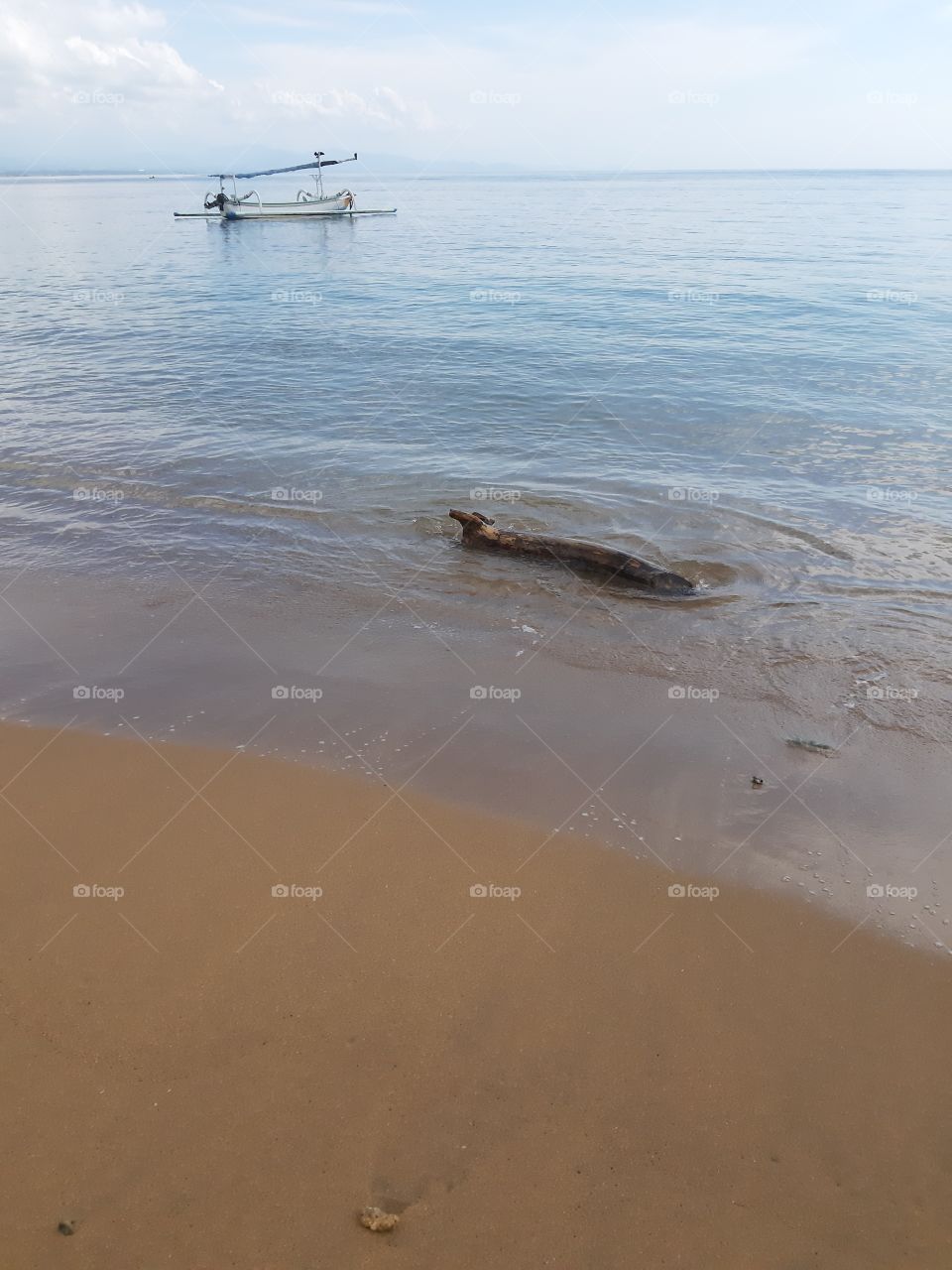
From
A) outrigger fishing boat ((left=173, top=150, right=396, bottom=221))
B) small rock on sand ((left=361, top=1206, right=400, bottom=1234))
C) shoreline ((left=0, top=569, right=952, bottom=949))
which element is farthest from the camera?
outrigger fishing boat ((left=173, top=150, right=396, bottom=221))

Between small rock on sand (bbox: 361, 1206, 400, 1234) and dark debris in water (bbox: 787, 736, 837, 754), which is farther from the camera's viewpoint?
dark debris in water (bbox: 787, 736, 837, 754)

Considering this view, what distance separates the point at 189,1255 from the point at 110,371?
18.3m

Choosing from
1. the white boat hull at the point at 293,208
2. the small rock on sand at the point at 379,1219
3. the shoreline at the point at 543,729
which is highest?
the white boat hull at the point at 293,208

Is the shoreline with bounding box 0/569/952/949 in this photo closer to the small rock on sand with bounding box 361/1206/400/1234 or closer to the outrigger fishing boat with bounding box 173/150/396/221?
the small rock on sand with bounding box 361/1206/400/1234

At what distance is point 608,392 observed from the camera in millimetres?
16312

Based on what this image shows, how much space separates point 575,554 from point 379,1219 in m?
6.80

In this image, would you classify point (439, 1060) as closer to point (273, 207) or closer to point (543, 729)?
point (543, 729)

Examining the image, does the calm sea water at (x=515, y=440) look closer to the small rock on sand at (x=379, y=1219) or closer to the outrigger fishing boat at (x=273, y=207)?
the small rock on sand at (x=379, y=1219)

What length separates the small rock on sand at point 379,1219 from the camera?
3166 mm

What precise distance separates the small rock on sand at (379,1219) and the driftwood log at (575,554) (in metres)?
6.34

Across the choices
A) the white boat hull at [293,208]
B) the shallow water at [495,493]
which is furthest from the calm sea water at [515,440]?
→ the white boat hull at [293,208]

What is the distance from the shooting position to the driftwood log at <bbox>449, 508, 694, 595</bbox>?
28.0ft

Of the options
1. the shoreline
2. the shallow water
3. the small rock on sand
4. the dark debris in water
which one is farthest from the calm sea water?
the small rock on sand

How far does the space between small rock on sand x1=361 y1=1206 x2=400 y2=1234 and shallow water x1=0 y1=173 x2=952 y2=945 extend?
265 cm
